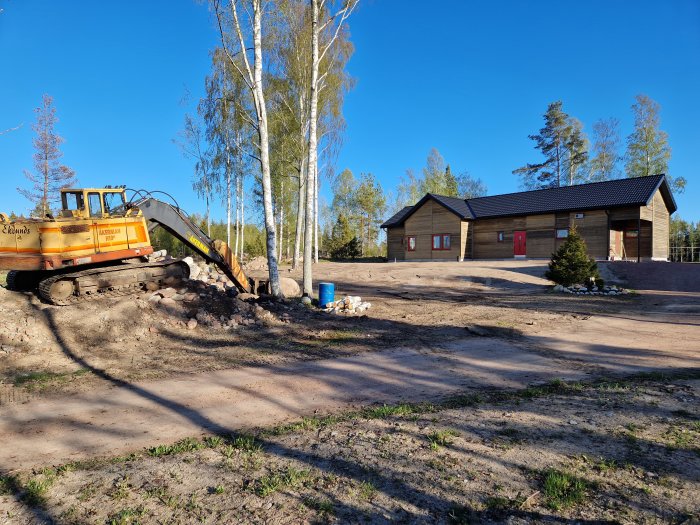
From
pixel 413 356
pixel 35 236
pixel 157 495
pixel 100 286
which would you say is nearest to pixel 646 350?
pixel 413 356

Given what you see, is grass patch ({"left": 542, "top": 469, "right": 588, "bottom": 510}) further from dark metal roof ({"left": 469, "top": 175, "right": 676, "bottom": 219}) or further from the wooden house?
dark metal roof ({"left": 469, "top": 175, "right": 676, "bottom": 219})

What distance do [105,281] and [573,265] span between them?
18.0 meters

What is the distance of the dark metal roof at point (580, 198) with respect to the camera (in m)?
27.4

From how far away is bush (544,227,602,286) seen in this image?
1794cm

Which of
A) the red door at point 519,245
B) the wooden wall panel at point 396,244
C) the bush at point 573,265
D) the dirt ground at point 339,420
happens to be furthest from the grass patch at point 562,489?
the wooden wall panel at point 396,244

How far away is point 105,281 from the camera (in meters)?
10.4

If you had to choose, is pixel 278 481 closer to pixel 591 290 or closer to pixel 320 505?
pixel 320 505

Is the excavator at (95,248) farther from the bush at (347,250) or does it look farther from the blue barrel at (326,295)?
the bush at (347,250)

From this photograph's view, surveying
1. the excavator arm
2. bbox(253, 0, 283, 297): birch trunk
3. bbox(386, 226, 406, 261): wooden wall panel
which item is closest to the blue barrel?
bbox(253, 0, 283, 297): birch trunk

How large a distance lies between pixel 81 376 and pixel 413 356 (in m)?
5.53

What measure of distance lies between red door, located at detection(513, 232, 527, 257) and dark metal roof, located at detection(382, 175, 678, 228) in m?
1.78

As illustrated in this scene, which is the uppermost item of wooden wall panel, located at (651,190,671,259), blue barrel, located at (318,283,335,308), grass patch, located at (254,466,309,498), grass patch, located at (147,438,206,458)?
wooden wall panel, located at (651,190,671,259)

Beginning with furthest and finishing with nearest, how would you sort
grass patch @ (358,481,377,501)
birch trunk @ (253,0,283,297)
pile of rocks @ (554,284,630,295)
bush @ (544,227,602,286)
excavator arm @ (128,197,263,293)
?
bush @ (544,227,602,286) → pile of rocks @ (554,284,630,295) → birch trunk @ (253,0,283,297) → excavator arm @ (128,197,263,293) → grass patch @ (358,481,377,501)

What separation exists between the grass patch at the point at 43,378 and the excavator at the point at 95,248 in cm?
356
